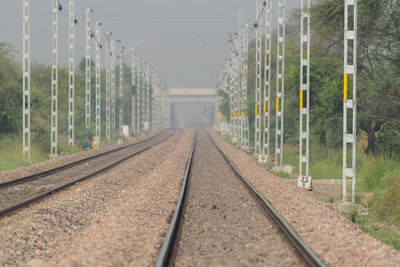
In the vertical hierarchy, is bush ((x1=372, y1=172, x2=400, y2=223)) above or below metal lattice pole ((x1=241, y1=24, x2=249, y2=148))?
below

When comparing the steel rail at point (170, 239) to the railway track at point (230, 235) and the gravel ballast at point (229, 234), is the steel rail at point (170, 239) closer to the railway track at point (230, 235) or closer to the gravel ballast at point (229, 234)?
the railway track at point (230, 235)

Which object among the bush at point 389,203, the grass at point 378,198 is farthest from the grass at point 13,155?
the bush at point 389,203

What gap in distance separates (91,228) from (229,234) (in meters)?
2.65

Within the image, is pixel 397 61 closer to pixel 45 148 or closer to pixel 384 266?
pixel 384 266

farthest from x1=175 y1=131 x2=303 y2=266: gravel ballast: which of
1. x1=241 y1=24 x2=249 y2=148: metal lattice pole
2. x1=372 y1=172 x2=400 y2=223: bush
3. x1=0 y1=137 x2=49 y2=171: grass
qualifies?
x1=241 y1=24 x2=249 y2=148: metal lattice pole

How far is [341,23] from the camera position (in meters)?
21.2

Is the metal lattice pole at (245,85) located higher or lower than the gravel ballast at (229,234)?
higher

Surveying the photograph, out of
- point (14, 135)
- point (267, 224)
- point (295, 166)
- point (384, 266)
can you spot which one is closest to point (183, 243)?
point (267, 224)

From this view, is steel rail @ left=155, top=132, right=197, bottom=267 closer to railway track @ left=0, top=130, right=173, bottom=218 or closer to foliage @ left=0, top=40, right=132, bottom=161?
railway track @ left=0, top=130, right=173, bottom=218

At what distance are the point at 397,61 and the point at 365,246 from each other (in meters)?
12.3

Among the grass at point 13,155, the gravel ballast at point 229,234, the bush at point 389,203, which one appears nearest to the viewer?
the gravel ballast at point 229,234

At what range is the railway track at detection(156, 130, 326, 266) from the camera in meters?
8.14

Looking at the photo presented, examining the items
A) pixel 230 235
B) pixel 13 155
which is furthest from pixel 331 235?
pixel 13 155

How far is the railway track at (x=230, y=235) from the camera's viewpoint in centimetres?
814
